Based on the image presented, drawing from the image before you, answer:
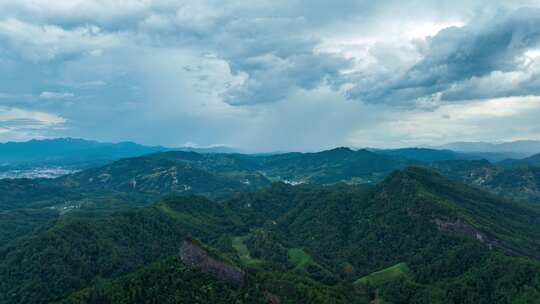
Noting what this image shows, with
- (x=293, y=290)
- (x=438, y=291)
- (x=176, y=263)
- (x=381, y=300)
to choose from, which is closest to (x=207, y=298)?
(x=176, y=263)

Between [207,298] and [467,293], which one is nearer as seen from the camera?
[207,298]

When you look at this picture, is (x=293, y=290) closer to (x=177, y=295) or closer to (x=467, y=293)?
(x=177, y=295)

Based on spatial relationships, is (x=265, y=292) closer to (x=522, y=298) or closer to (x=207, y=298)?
(x=207, y=298)

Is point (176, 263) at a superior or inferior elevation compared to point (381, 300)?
superior

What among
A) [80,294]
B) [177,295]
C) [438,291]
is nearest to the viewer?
[177,295]

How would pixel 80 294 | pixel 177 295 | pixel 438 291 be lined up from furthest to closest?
1. pixel 438 291
2. pixel 80 294
3. pixel 177 295

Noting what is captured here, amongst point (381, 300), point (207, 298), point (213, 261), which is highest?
point (213, 261)

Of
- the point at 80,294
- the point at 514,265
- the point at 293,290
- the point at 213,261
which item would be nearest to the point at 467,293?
the point at 514,265
